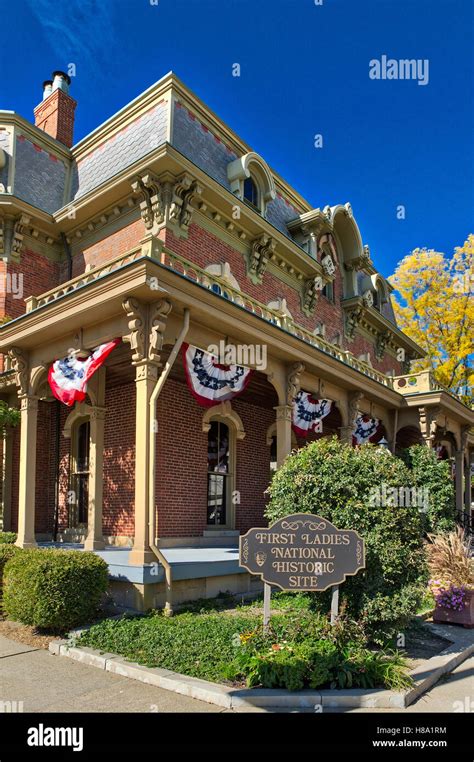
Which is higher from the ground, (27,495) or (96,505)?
(27,495)

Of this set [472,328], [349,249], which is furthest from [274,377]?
[472,328]

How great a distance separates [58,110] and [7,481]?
36.5ft

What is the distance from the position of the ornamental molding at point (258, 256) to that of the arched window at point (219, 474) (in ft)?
13.8

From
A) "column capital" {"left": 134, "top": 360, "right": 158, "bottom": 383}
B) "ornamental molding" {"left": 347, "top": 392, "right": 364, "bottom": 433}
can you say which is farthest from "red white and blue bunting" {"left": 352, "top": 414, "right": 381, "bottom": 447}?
"column capital" {"left": 134, "top": 360, "right": 158, "bottom": 383}

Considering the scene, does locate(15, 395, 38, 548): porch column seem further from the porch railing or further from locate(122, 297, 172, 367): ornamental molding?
the porch railing

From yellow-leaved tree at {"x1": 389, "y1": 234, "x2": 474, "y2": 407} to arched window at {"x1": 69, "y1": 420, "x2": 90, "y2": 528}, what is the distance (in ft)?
66.8

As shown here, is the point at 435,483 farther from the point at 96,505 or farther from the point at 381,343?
the point at 381,343

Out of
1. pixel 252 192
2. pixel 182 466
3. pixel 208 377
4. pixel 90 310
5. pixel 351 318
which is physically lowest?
pixel 182 466

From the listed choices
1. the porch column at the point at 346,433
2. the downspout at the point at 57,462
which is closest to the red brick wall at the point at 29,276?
the downspout at the point at 57,462

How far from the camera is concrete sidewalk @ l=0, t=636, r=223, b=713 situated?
5492mm

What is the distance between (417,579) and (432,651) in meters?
1.20

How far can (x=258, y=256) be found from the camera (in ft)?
52.5

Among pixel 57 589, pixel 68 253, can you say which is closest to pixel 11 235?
pixel 68 253
